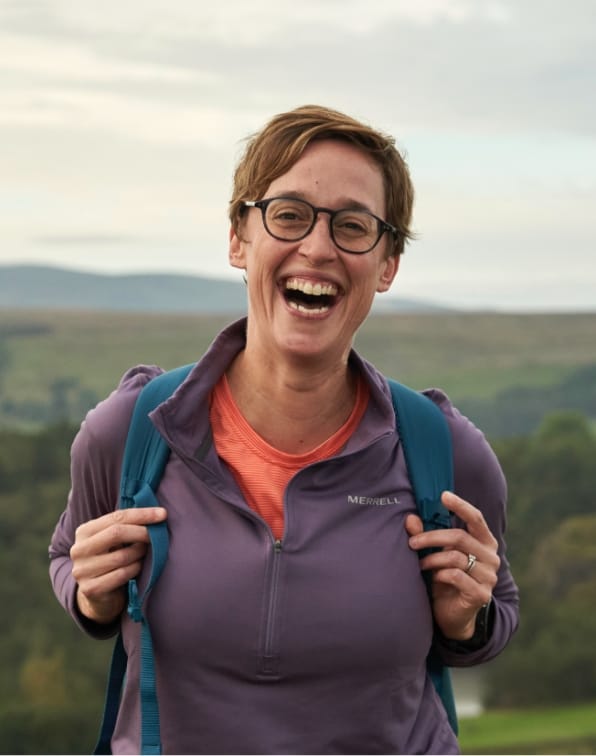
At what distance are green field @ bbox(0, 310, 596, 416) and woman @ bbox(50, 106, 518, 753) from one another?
6364 cm

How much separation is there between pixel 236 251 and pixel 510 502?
52813 mm

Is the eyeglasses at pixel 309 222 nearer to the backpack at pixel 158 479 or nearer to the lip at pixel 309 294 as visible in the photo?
the lip at pixel 309 294

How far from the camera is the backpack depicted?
322cm

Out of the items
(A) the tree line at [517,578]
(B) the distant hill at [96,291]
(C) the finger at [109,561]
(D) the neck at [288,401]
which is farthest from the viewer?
(B) the distant hill at [96,291]

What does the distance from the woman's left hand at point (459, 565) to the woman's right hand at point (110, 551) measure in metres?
0.69

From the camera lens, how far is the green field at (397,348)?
2822 inches

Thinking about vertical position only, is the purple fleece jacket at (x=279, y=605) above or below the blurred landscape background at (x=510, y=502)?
above

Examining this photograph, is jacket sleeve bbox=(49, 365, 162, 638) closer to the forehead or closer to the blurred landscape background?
the forehead

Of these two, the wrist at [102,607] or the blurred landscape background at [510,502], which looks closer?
the wrist at [102,607]

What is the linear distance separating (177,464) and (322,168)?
33.6 inches

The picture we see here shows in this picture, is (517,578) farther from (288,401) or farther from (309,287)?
(309,287)

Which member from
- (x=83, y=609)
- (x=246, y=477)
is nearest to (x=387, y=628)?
(x=246, y=477)

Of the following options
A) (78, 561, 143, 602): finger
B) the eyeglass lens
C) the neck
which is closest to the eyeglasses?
the eyeglass lens

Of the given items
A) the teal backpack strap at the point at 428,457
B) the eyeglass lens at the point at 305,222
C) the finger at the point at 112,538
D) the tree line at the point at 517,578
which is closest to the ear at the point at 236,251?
the eyeglass lens at the point at 305,222
